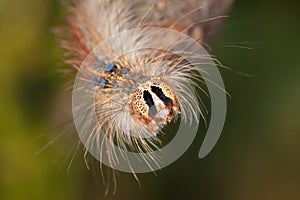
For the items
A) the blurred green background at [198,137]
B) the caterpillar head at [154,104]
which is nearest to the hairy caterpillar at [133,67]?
the caterpillar head at [154,104]

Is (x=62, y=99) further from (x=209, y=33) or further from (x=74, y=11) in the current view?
(x=209, y=33)

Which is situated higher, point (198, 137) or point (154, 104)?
point (154, 104)

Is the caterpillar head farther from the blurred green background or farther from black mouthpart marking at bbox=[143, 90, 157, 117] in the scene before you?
the blurred green background

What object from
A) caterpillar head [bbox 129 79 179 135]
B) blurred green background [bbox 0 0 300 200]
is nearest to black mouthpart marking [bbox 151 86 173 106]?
caterpillar head [bbox 129 79 179 135]

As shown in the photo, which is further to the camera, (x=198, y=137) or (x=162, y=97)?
(x=198, y=137)

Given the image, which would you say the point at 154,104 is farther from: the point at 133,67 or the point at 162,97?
the point at 133,67

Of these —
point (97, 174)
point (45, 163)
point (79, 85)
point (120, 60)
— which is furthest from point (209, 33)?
point (45, 163)

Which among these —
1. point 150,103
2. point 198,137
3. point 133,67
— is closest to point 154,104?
point 150,103
